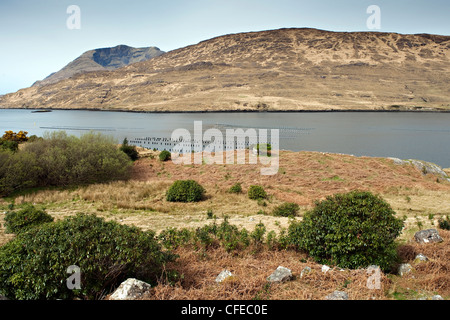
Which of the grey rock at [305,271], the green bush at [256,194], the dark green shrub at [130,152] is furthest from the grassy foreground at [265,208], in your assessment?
the dark green shrub at [130,152]

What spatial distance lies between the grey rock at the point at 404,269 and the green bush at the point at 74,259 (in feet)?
19.5

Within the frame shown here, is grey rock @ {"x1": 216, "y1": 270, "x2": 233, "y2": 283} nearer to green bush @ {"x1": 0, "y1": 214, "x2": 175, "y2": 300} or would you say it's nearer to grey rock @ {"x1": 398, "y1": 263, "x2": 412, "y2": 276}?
green bush @ {"x1": 0, "y1": 214, "x2": 175, "y2": 300}

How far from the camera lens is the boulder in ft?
17.7

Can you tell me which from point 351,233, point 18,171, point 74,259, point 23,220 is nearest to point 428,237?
Answer: point 351,233

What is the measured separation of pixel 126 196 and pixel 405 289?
1799cm

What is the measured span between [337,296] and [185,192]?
51.1 ft

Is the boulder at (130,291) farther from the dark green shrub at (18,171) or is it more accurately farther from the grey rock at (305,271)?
the dark green shrub at (18,171)

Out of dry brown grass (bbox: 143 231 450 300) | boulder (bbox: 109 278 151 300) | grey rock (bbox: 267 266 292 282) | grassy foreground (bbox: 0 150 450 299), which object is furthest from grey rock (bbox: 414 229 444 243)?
boulder (bbox: 109 278 151 300)

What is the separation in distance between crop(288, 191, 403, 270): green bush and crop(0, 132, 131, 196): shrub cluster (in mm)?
22335

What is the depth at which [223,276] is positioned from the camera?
673cm

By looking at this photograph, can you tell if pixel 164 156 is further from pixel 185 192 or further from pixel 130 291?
pixel 130 291

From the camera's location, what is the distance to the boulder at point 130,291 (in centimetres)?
540

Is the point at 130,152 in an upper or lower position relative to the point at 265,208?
upper
